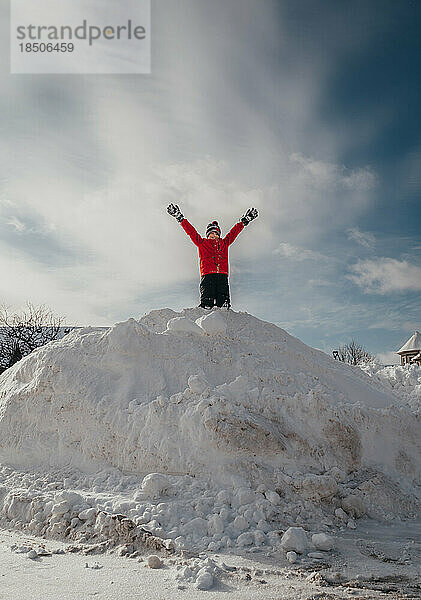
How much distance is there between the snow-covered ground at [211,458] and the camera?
4.27 metres

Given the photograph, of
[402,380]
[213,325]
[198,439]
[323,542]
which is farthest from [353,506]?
[402,380]

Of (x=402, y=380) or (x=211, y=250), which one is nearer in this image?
(x=211, y=250)

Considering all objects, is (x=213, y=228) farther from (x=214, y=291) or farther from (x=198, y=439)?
(x=198, y=439)

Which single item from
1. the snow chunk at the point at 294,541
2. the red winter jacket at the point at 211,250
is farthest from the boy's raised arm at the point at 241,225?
the snow chunk at the point at 294,541

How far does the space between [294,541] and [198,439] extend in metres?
1.63

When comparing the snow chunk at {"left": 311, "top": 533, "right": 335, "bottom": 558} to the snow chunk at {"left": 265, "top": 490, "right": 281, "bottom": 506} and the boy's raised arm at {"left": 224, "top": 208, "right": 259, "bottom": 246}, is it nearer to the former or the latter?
the snow chunk at {"left": 265, "top": 490, "right": 281, "bottom": 506}

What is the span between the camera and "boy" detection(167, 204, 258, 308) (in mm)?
9023

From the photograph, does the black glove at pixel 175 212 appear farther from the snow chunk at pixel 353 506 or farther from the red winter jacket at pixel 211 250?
the snow chunk at pixel 353 506

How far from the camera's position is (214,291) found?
903cm

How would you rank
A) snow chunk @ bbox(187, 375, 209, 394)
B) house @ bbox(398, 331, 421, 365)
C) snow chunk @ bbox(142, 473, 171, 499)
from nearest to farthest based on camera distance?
snow chunk @ bbox(142, 473, 171, 499), snow chunk @ bbox(187, 375, 209, 394), house @ bbox(398, 331, 421, 365)

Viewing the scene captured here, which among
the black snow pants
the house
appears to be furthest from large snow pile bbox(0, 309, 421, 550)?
the house

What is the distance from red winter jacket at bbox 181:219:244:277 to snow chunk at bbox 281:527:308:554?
5321 mm

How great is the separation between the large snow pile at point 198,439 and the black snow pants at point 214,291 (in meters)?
1.13

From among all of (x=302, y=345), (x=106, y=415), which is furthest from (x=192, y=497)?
(x=302, y=345)
